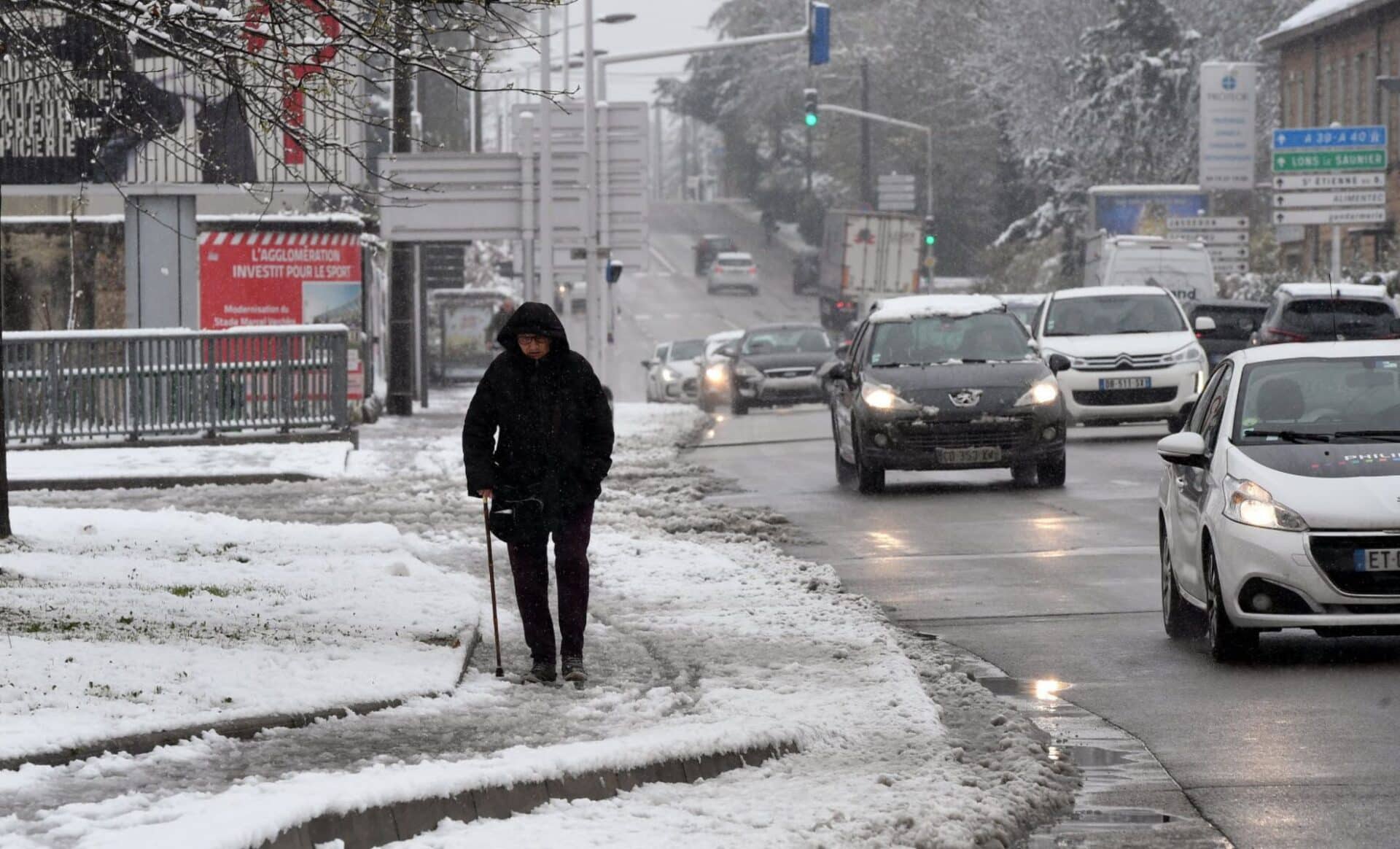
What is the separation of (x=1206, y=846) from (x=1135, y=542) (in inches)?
378

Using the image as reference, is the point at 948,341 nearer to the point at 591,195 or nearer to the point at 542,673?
the point at 542,673

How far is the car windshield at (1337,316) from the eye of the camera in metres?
30.1

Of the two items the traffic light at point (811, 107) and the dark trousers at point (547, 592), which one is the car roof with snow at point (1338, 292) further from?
the dark trousers at point (547, 592)

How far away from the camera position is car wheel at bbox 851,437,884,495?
2102 centimetres

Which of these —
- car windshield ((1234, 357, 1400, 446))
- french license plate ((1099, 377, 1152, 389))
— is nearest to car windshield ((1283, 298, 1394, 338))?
french license plate ((1099, 377, 1152, 389))

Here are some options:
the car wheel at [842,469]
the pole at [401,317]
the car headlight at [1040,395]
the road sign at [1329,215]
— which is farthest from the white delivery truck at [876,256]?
the car headlight at [1040,395]

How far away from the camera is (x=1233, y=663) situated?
35.7ft

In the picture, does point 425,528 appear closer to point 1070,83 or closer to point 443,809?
point 443,809

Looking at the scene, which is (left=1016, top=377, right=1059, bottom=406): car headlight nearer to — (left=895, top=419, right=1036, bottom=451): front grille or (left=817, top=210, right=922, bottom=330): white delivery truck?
(left=895, top=419, right=1036, bottom=451): front grille

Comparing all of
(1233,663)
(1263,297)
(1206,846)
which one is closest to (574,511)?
(1233,663)

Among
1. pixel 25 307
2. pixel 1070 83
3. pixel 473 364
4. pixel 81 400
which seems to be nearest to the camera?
pixel 81 400

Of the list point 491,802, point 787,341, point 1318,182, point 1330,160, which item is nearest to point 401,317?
point 787,341

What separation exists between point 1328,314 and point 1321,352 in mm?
19245

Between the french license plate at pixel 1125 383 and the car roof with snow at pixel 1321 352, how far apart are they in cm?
1519
